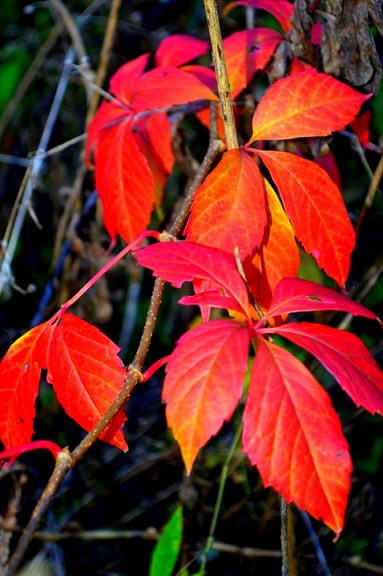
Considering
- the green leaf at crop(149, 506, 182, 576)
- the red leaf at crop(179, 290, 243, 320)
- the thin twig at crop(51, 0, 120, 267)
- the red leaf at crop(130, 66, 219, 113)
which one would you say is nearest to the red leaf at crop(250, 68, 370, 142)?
the red leaf at crop(130, 66, 219, 113)

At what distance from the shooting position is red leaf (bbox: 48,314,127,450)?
2.35ft

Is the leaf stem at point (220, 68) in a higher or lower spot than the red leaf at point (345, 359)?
higher

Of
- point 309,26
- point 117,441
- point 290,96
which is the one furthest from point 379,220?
point 117,441

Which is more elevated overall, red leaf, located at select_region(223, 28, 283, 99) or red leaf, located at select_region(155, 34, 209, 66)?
red leaf, located at select_region(155, 34, 209, 66)

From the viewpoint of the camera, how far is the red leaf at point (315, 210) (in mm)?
766

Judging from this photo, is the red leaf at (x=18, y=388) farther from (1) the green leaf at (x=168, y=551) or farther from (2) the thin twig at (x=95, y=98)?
(2) the thin twig at (x=95, y=98)

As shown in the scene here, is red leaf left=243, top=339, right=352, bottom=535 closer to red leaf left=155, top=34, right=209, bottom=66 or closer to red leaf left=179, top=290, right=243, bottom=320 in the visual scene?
red leaf left=179, top=290, right=243, bottom=320

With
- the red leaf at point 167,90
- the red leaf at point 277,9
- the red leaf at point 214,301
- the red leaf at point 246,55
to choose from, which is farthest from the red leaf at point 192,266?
the red leaf at point 277,9

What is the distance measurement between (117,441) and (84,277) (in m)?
0.92

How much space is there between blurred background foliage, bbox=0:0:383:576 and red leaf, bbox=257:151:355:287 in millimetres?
351

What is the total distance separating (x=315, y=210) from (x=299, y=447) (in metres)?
0.31

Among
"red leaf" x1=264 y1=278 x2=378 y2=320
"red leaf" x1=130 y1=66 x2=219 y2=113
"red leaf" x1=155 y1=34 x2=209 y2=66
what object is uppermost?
"red leaf" x1=155 y1=34 x2=209 y2=66

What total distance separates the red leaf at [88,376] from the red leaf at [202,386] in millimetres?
141

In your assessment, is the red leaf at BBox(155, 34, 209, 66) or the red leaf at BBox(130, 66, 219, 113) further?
the red leaf at BBox(155, 34, 209, 66)
